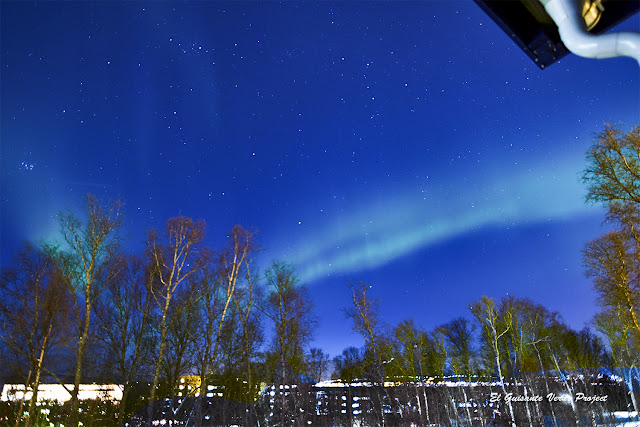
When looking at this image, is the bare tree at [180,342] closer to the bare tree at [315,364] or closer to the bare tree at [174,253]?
the bare tree at [174,253]

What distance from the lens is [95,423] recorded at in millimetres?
15906

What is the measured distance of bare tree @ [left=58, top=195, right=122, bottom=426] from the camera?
13.2m

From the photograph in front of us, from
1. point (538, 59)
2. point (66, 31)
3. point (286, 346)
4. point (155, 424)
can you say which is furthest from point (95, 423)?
point (538, 59)

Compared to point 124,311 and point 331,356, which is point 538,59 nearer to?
point 124,311

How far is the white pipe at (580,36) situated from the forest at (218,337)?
458 inches

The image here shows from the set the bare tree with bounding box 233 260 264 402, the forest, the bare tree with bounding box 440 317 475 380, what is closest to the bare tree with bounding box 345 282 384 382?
the forest

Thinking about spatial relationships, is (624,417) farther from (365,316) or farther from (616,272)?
(365,316)

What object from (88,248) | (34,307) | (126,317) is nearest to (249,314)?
(126,317)

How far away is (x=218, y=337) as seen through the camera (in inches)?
606

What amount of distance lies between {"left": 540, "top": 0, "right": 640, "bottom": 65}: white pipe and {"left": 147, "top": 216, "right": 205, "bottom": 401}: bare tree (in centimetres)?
1535

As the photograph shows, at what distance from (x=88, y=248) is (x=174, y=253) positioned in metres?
3.22

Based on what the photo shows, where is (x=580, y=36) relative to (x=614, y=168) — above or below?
below

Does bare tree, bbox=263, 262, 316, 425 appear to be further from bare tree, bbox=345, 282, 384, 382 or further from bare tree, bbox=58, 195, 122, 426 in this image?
bare tree, bbox=58, 195, 122, 426

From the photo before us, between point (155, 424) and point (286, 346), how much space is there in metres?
6.69
